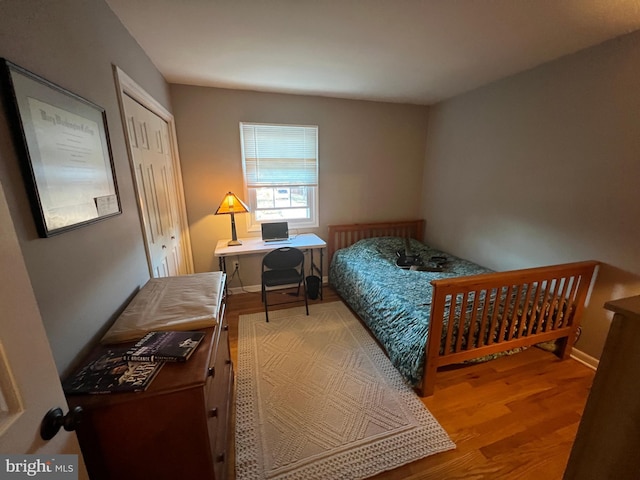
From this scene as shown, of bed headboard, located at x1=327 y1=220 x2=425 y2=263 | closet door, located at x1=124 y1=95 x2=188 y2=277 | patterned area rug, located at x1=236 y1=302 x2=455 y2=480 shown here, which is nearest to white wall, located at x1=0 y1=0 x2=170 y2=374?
closet door, located at x1=124 y1=95 x2=188 y2=277

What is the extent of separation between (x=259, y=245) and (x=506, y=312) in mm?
2267

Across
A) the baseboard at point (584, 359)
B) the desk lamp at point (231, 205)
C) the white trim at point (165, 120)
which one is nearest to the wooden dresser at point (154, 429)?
the white trim at point (165, 120)

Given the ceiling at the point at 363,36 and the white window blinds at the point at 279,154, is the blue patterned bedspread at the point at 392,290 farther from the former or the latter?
the ceiling at the point at 363,36

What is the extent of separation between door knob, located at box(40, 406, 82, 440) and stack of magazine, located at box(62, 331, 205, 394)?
20 centimetres

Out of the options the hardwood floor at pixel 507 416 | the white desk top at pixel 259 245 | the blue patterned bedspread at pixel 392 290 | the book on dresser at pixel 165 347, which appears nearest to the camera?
the book on dresser at pixel 165 347

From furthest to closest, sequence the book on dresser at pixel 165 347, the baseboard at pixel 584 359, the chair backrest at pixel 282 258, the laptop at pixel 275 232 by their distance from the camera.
A: the laptop at pixel 275 232 → the chair backrest at pixel 282 258 → the baseboard at pixel 584 359 → the book on dresser at pixel 165 347

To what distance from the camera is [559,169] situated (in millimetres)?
2029

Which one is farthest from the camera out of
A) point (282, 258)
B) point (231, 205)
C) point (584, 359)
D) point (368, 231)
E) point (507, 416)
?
point (368, 231)

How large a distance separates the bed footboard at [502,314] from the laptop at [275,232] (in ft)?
6.17

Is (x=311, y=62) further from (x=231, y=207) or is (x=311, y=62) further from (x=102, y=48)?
(x=231, y=207)

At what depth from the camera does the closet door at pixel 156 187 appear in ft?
5.50

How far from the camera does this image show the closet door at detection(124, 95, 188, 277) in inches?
66.0

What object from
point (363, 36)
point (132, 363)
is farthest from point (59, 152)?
point (363, 36)

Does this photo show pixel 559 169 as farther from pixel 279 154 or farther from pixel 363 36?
pixel 279 154
